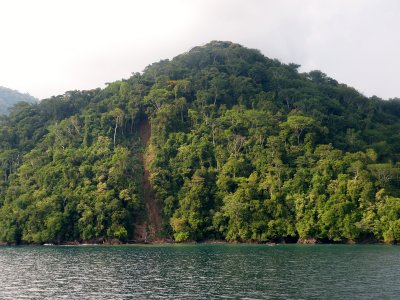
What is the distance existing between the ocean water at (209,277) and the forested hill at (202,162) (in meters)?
27.0

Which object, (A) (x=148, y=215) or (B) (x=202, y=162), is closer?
(A) (x=148, y=215)

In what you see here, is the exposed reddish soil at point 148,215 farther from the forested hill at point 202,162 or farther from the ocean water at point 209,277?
the ocean water at point 209,277

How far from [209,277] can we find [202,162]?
63444mm

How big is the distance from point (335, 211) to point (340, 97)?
66556 mm

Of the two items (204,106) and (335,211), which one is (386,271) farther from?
(204,106)

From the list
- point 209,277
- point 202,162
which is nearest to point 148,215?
point 202,162

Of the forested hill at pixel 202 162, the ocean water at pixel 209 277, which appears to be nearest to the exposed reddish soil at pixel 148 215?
the forested hill at pixel 202 162

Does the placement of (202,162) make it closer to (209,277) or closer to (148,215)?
(148,215)

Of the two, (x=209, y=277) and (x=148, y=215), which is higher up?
(x=148, y=215)

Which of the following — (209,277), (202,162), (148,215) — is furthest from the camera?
(202,162)

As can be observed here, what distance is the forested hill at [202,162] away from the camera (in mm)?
88625

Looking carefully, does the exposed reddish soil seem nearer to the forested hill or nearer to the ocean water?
the forested hill

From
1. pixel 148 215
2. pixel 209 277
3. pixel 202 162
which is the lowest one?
pixel 209 277

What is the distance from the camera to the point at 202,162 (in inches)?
4178
